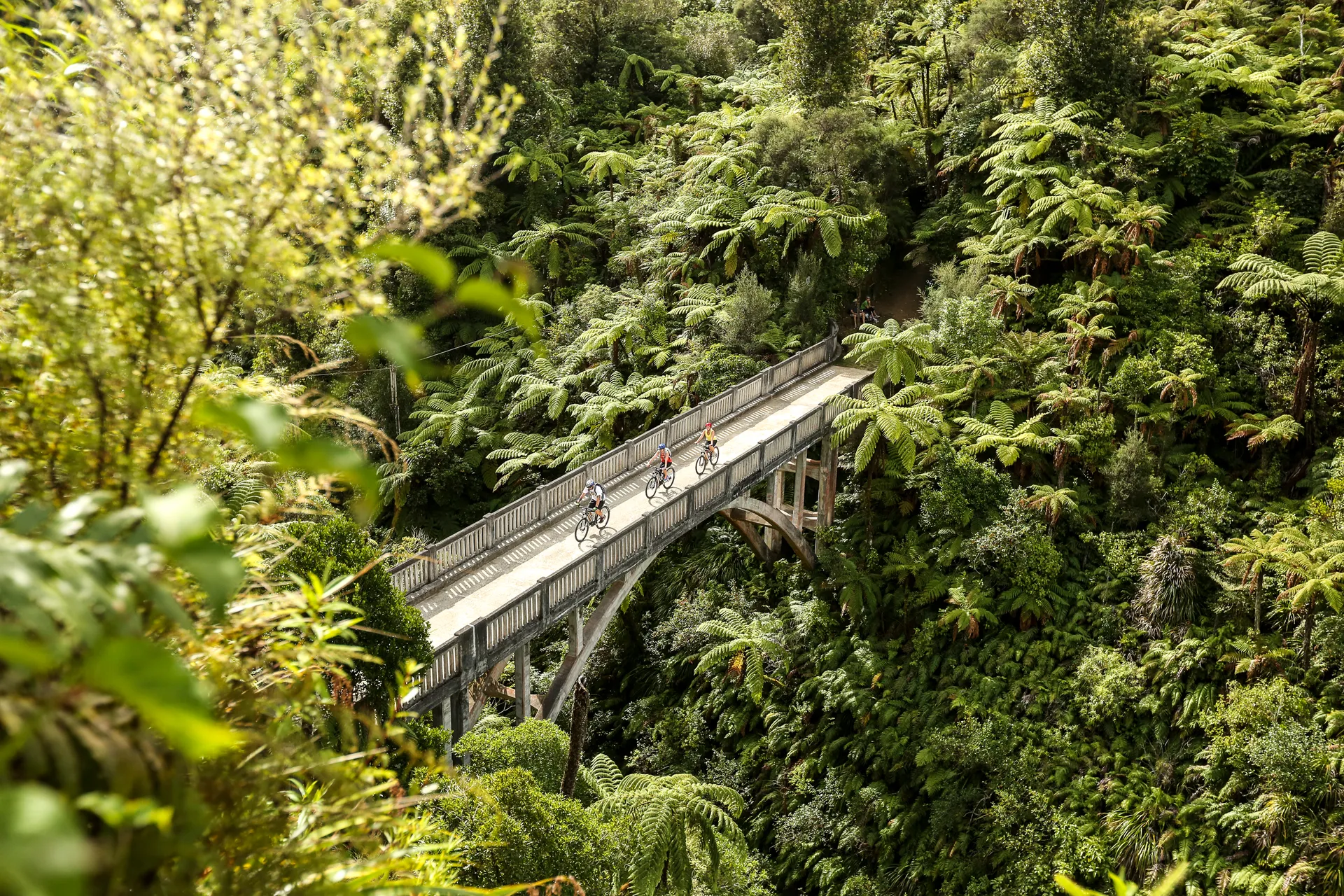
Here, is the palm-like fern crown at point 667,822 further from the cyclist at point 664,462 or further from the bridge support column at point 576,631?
the cyclist at point 664,462

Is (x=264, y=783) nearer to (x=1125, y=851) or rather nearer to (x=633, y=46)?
(x=1125, y=851)

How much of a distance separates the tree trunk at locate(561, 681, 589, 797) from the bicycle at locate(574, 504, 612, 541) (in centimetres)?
488

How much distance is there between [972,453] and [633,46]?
2632cm

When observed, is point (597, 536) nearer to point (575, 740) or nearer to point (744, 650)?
point (744, 650)

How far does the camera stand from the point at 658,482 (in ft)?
59.5

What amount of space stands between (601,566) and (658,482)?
3.16m

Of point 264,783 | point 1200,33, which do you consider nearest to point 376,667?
point 264,783

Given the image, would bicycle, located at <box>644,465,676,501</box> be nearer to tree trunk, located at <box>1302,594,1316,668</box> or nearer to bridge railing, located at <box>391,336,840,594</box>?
bridge railing, located at <box>391,336,840,594</box>

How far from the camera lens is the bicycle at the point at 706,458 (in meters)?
18.6

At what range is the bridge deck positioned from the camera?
14461mm

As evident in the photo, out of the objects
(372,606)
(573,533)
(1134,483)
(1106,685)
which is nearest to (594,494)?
(573,533)

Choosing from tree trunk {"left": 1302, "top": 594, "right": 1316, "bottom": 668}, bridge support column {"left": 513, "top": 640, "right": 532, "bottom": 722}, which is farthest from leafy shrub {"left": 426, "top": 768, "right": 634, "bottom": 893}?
tree trunk {"left": 1302, "top": 594, "right": 1316, "bottom": 668}

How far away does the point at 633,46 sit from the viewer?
38.3m

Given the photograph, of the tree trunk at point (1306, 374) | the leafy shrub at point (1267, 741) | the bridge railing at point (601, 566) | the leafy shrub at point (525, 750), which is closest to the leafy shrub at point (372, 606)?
the bridge railing at point (601, 566)
